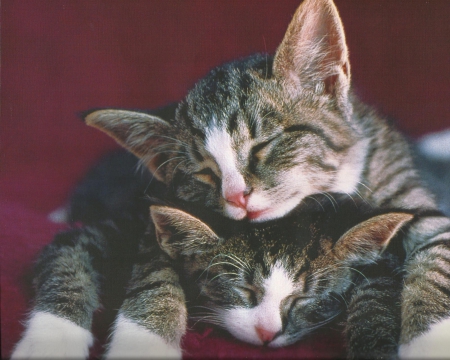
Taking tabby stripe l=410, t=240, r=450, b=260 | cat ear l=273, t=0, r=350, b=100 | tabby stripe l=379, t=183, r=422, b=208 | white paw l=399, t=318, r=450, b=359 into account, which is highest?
cat ear l=273, t=0, r=350, b=100

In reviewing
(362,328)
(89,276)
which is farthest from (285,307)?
(89,276)

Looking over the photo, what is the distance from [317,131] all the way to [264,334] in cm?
43

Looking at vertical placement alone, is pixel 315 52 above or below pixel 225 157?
above

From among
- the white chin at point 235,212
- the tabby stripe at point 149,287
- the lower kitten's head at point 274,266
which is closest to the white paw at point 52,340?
the tabby stripe at point 149,287

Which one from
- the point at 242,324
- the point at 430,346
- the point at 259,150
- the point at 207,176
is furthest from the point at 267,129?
the point at 430,346

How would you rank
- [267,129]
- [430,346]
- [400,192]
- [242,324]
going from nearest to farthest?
[430,346] → [242,324] → [267,129] → [400,192]

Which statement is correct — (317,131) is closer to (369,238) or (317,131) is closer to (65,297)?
(369,238)

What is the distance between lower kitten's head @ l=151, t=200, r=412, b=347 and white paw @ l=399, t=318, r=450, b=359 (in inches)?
6.0

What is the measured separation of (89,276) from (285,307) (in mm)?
376

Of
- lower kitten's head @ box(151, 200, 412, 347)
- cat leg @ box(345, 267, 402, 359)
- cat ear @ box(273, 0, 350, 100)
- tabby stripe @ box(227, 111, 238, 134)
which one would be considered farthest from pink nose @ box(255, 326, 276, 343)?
cat ear @ box(273, 0, 350, 100)

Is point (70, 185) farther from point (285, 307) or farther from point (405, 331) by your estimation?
point (405, 331)

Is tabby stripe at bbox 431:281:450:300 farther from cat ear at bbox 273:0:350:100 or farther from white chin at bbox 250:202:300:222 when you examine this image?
cat ear at bbox 273:0:350:100

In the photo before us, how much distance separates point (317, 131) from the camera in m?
1.03

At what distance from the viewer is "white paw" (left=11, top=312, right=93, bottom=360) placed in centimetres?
80
